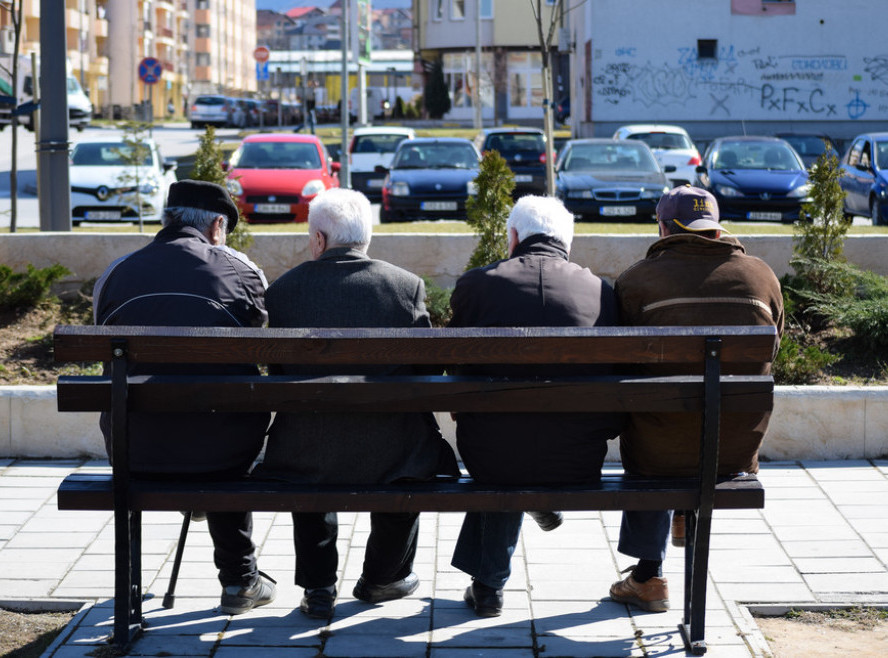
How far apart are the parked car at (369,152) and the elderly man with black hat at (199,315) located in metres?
22.7

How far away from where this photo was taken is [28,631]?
14.9ft

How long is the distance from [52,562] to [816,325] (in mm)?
5447

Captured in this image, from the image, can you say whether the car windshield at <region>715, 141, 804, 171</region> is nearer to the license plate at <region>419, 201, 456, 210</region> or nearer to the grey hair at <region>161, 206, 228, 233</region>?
the license plate at <region>419, 201, 456, 210</region>

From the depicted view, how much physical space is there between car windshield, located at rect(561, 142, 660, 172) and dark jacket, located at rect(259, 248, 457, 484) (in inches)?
624

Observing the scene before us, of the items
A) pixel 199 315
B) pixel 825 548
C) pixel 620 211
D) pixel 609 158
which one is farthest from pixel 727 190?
pixel 199 315

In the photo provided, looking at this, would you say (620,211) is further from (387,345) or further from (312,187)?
(387,345)

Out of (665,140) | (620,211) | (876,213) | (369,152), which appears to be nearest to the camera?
(620,211)

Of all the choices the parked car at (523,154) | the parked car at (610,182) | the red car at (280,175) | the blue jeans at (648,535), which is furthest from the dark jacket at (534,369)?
the parked car at (523,154)

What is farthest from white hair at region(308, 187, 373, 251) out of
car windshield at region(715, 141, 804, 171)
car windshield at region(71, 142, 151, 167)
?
car windshield at region(715, 141, 804, 171)

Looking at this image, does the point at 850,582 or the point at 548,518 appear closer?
the point at 548,518

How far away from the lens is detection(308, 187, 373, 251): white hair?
4559 mm

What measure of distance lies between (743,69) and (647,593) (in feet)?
117

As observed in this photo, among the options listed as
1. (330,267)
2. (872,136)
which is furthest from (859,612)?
(872,136)

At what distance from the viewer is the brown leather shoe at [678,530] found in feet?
16.2
